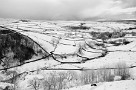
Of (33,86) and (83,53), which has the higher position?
(83,53)

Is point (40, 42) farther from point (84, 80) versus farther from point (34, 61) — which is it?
point (84, 80)

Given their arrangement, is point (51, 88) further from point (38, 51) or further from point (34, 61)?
point (38, 51)

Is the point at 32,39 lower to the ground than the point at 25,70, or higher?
higher

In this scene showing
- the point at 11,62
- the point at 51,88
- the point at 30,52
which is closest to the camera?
the point at 51,88

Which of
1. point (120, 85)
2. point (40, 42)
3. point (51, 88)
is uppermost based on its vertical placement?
point (40, 42)

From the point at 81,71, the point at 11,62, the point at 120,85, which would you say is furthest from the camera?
the point at 11,62

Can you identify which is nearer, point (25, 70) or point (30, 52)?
point (25, 70)

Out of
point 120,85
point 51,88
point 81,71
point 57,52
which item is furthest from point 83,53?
point 120,85

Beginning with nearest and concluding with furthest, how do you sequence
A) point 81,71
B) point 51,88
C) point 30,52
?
point 51,88 → point 81,71 → point 30,52

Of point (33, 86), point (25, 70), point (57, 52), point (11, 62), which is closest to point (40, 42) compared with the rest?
point (57, 52)
